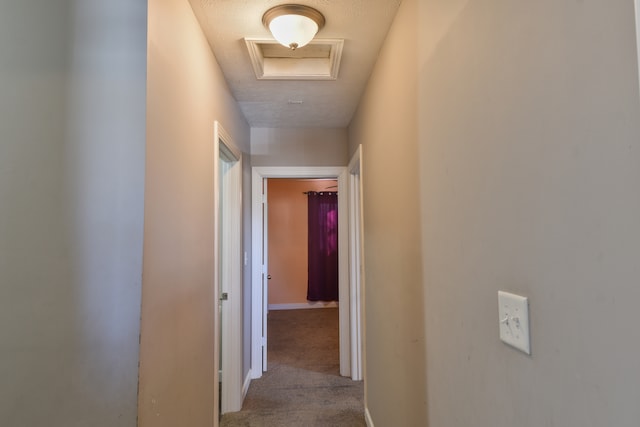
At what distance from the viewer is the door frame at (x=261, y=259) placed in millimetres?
3080

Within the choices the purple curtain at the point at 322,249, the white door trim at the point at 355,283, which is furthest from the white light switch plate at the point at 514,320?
the purple curtain at the point at 322,249

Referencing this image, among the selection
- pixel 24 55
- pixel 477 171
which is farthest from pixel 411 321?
pixel 24 55

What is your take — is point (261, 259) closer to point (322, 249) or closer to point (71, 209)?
point (71, 209)

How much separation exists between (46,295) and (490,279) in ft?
4.15

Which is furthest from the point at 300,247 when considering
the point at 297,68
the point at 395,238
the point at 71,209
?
the point at 71,209

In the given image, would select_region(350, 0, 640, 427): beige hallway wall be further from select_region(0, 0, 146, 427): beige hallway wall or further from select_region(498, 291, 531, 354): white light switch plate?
select_region(0, 0, 146, 427): beige hallway wall

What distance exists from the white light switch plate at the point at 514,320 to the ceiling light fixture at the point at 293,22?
1.41 metres

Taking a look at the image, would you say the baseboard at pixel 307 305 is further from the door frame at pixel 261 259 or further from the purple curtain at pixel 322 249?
the door frame at pixel 261 259

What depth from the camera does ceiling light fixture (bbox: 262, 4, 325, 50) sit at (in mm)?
1484

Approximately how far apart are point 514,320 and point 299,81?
1965mm

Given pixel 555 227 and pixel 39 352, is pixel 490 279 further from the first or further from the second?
pixel 39 352

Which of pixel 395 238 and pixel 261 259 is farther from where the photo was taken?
pixel 261 259

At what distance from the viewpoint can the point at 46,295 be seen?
981mm

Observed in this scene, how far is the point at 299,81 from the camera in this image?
220 centimetres
